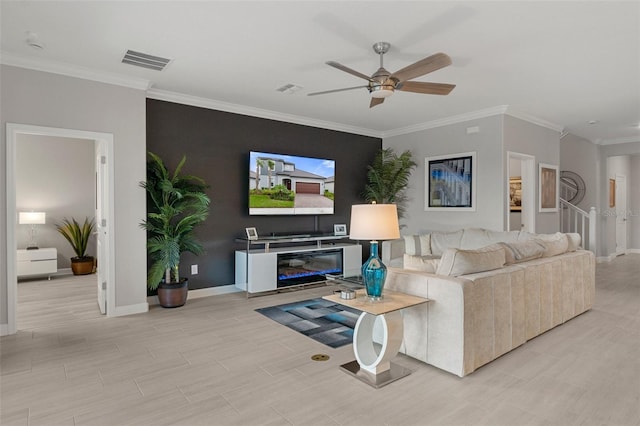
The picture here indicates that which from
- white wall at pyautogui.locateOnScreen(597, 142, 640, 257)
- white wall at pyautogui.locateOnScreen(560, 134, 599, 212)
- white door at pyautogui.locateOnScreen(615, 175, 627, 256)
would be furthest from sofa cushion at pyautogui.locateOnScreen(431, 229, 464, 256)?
white door at pyautogui.locateOnScreen(615, 175, 627, 256)

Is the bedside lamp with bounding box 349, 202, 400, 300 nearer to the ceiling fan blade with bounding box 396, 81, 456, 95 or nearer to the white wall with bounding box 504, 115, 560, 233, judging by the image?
the ceiling fan blade with bounding box 396, 81, 456, 95

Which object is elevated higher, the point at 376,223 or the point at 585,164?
the point at 585,164

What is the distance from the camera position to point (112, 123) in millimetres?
4145

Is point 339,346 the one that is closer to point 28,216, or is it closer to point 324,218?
point 324,218

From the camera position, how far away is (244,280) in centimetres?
507

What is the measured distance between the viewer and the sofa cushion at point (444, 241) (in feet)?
17.1

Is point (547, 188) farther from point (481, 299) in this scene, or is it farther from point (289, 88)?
point (289, 88)

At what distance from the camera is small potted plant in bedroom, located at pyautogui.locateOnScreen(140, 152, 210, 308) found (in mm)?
4348

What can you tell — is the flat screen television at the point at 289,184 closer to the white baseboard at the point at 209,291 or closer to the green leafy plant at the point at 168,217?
the green leafy plant at the point at 168,217

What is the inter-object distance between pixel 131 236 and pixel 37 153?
4094 mm

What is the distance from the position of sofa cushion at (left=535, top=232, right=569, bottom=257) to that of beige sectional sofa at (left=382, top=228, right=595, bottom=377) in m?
0.01

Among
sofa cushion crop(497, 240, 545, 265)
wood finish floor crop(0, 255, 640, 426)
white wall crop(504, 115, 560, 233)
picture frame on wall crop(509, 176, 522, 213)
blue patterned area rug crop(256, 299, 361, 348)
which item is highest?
white wall crop(504, 115, 560, 233)

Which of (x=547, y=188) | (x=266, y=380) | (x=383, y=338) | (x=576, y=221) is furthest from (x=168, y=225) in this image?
(x=576, y=221)

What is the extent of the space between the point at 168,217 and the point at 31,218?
11.9ft
